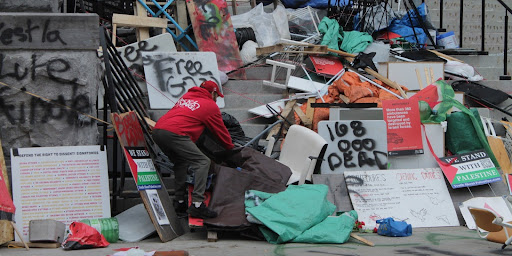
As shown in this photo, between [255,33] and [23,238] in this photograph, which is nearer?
[23,238]

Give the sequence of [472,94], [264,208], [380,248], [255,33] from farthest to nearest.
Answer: [255,33] < [472,94] < [264,208] < [380,248]

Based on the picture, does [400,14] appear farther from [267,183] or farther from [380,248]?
[380,248]

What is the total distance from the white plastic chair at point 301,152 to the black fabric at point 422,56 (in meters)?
3.88

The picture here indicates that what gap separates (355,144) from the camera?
9961 millimetres

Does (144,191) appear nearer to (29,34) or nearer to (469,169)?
(29,34)

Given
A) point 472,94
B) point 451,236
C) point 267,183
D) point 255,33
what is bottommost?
point 451,236

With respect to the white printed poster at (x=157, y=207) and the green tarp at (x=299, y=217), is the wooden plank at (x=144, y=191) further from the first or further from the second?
the green tarp at (x=299, y=217)

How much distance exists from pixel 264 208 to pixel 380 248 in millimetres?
1347

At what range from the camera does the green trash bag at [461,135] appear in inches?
404

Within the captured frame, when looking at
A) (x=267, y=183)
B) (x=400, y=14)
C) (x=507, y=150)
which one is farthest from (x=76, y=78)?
(x=400, y=14)

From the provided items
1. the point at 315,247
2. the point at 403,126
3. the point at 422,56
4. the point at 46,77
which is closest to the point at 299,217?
the point at 315,247

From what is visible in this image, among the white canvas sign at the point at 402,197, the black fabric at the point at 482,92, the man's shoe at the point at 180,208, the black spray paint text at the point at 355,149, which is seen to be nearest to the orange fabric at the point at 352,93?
the black spray paint text at the point at 355,149

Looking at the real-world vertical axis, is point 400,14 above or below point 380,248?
above

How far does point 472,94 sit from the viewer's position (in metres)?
12.1
